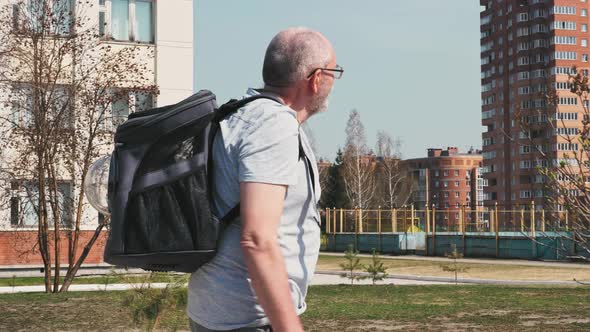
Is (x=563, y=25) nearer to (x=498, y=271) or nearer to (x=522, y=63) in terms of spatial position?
(x=522, y=63)

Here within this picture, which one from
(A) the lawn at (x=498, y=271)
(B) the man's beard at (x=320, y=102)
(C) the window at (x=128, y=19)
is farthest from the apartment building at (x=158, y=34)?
(B) the man's beard at (x=320, y=102)

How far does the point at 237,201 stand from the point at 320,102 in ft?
1.29

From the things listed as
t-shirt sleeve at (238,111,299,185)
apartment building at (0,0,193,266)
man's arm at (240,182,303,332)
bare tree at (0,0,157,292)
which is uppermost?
apartment building at (0,0,193,266)

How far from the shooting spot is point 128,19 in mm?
32406

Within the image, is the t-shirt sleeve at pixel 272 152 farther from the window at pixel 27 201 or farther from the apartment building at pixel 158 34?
the apartment building at pixel 158 34

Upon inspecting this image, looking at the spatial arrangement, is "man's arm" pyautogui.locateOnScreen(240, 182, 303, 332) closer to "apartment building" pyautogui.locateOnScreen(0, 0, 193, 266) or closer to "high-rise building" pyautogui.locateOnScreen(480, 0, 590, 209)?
"apartment building" pyautogui.locateOnScreen(0, 0, 193, 266)

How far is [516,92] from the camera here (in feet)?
462

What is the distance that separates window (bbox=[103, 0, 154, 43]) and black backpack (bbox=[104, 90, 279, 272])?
97.3 ft

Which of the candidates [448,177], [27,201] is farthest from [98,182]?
[448,177]

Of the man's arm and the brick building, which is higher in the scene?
the brick building

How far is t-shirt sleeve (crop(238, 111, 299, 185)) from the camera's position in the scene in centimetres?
258

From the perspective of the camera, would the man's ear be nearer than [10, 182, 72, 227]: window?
Yes

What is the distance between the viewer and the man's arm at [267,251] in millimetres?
2482

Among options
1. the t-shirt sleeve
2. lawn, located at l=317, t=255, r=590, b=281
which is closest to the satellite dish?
the t-shirt sleeve
